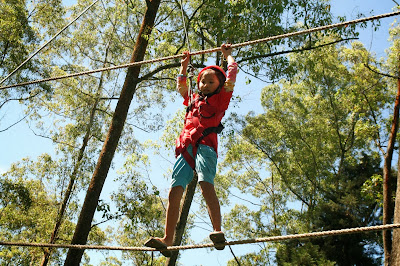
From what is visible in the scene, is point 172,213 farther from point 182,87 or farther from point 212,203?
point 182,87

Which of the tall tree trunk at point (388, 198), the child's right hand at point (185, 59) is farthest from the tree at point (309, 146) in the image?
the child's right hand at point (185, 59)

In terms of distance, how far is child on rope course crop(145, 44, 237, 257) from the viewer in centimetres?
270

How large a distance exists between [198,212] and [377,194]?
6195 mm

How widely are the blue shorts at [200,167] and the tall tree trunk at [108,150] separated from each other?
3.30 meters

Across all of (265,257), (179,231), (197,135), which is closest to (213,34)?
(179,231)

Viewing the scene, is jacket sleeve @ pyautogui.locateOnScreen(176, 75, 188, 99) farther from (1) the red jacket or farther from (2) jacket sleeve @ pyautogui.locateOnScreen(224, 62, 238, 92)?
(2) jacket sleeve @ pyautogui.locateOnScreen(224, 62, 238, 92)

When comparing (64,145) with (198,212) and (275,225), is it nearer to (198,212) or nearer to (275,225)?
(198,212)

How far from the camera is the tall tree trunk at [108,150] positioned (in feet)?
18.9

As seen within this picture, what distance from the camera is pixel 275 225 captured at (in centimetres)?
1405

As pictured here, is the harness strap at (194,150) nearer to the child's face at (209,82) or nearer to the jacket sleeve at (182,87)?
the child's face at (209,82)

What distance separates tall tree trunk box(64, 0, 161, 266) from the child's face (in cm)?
355

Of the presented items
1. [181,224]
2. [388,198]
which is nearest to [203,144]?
→ [181,224]

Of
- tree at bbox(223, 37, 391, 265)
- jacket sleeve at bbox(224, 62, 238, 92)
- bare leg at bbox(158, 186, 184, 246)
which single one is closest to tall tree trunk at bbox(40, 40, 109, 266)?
tree at bbox(223, 37, 391, 265)

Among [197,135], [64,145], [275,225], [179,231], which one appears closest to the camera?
[197,135]
